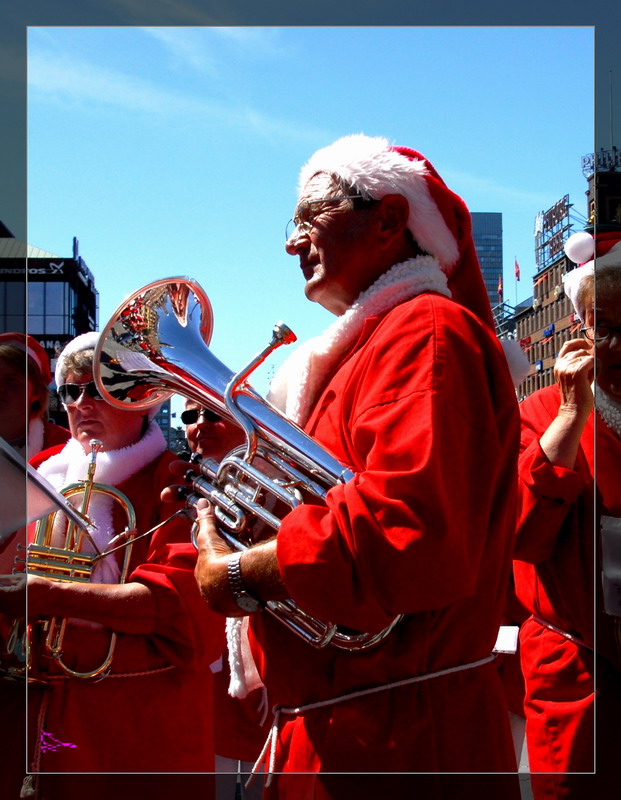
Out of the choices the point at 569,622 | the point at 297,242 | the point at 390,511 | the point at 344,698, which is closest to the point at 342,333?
the point at 297,242

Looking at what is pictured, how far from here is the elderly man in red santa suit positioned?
2012 millimetres

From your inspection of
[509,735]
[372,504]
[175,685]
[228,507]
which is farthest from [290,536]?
[175,685]

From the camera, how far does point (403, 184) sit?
2.58 meters

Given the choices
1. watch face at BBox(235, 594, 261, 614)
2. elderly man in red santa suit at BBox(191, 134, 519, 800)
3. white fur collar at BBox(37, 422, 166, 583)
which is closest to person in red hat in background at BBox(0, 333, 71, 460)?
white fur collar at BBox(37, 422, 166, 583)

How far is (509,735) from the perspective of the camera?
2342 mm

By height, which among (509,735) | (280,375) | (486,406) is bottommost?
(509,735)

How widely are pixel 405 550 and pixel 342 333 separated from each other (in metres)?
Answer: 0.75

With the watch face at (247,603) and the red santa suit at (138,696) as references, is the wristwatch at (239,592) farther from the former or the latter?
the red santa suit at (138,696)

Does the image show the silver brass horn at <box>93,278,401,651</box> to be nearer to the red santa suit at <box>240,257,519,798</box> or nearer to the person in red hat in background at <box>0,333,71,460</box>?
the red santa suit at <box>240,257,519,798</box>

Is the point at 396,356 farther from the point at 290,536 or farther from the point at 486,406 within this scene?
the point at 290,536

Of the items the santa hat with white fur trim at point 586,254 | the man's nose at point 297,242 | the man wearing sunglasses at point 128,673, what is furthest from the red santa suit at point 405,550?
the santa hat with white fur trim at point 586,254

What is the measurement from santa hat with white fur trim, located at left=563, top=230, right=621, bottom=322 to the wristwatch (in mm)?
1891

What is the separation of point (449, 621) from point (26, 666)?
1649 mm

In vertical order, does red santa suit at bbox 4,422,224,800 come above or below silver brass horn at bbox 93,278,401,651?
below
